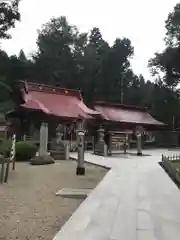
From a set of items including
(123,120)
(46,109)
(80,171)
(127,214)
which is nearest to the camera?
(127,214)

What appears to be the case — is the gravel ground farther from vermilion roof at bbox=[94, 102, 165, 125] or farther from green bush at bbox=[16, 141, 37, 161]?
vermilion roof at bbox=[94, 102, 165, 125]

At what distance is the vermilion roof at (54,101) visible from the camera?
2602 centimetres

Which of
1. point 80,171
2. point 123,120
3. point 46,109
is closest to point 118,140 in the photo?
point 123,120

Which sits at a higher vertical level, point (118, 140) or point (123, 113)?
point (123, 113)

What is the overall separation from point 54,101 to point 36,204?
68.0ft

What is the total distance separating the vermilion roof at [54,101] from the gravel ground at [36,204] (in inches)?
441

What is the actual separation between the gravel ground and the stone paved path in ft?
1.00

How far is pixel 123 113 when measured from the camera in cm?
3934

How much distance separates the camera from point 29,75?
5212cm

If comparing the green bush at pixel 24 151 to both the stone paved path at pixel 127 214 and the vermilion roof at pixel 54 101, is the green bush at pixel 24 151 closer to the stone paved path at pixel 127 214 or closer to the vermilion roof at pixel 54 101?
the vermilion roof at pixel 54 101

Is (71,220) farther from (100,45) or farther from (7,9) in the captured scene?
(100,45)

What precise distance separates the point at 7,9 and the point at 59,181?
659 inches

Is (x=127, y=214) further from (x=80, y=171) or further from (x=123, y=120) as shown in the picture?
(x=123, y=120)

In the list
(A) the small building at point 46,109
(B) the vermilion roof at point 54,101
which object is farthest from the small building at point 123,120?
(B) the vermilion roof at point 54,101
